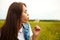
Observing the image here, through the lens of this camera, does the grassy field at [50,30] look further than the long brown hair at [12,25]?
Yes

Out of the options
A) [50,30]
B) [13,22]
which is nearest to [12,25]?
[13,22]

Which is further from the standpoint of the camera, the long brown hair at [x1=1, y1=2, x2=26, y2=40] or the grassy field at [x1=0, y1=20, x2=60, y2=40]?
the grassy field at [x1=0, y1=20, x2=60, y2=40]

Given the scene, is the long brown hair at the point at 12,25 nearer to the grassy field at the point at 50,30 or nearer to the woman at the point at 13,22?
the woman at the point at 13,22

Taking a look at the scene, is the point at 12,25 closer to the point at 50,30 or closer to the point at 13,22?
the point at 13,22

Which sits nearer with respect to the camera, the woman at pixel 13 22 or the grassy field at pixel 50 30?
the woman at pixel 13 22

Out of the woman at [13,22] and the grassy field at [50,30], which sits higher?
the woman at [13,22]

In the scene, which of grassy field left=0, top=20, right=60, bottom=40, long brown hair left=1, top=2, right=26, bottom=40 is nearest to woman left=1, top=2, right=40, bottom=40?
long brown hair left=1, top=2, right=26, bottom=40

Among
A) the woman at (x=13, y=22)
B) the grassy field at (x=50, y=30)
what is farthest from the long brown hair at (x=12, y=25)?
Result: the grassy field at (x=50, y=30)

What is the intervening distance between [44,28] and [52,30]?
0.09 meters

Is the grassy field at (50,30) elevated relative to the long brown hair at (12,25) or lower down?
lower down

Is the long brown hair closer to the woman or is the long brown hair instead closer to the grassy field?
the woman

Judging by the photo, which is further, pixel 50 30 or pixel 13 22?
pixel 50 30

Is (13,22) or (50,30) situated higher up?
(13,22)

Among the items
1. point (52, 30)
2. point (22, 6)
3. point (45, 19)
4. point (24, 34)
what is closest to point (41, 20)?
point (45, 19)
